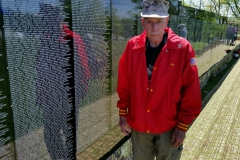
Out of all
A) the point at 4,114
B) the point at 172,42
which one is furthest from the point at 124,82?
the point at 4,114

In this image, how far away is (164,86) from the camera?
223cm

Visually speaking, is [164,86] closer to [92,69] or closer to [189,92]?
[189,92]

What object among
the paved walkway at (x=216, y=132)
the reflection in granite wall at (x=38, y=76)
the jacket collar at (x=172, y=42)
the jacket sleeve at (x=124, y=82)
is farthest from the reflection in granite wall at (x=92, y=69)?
the paved walkway at (x=216, y=132)

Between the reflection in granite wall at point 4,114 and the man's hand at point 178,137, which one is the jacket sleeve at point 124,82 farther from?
the reflection in granite wall at point 4,114

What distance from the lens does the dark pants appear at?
2439mm

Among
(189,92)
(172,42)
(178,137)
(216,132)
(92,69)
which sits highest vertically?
(172,42)

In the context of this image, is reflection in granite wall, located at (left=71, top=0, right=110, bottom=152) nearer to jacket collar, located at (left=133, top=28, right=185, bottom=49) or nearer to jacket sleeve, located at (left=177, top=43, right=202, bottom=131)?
jacket collar, located at (left=133, top=28, right=185, bottom=49)

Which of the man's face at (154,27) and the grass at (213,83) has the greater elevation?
the man's face at (154,27)

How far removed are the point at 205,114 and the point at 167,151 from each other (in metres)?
3.68

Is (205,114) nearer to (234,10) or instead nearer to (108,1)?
(108,1)

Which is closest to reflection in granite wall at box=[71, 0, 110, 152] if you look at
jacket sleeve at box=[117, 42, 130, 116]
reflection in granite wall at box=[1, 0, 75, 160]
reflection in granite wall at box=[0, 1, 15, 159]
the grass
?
reflection in granite wall at box=[1, 0, 75, 160]

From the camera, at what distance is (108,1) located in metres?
2.67

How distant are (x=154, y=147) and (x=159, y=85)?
29.7 inches

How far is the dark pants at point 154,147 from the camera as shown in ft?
8.00
